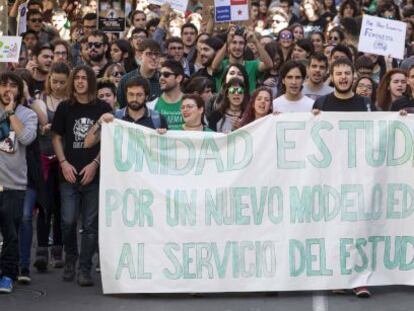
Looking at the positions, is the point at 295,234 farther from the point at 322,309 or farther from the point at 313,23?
the point at 313,23

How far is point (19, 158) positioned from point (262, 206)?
1.98 meters

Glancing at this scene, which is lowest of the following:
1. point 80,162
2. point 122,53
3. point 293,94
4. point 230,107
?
point 80,162

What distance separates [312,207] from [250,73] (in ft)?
12.8

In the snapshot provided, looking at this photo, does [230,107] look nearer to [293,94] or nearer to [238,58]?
[293,94]

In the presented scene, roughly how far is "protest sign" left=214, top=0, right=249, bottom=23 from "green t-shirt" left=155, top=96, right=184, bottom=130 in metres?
4.13

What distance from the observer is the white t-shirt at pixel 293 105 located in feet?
33.9

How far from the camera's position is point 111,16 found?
15148 mm

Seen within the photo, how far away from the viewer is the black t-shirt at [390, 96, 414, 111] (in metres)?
10.1

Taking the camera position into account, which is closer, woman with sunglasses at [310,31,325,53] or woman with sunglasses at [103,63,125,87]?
woman with sunglasses at [103,63,125,87]

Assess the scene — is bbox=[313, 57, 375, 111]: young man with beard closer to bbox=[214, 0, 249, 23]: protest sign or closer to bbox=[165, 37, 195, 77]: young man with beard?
bbox=[165, 37, 195, 77]: young man with beard

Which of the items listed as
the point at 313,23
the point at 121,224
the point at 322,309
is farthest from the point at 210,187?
the point at 313,23

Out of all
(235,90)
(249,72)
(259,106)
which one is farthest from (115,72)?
(259,106)

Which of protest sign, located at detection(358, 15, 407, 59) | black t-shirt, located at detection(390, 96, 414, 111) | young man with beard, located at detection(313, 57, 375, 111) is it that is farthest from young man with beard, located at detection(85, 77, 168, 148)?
protest sign, located at detection(358, 15, 407, 59)

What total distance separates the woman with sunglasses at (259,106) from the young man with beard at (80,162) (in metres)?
1.17
